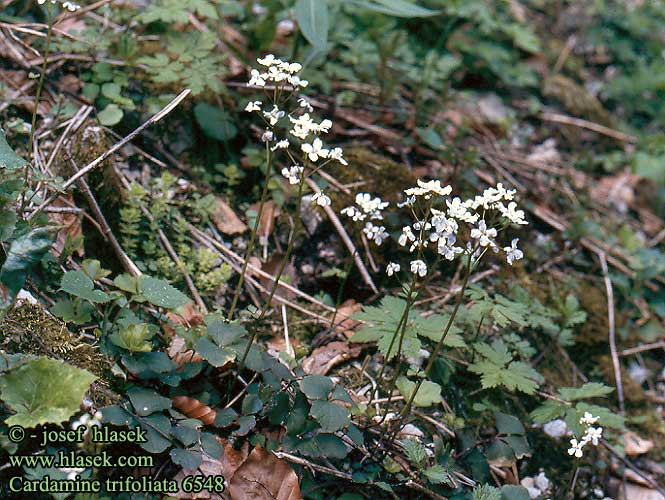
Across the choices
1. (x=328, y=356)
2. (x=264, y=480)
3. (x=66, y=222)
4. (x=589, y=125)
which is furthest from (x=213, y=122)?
(x=589, y=125)

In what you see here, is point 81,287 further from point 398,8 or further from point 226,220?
point 398,8

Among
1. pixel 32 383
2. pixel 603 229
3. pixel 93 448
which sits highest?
pixel 32 383

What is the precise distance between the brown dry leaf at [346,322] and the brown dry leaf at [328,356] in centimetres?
5

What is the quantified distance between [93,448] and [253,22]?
2.27 meters

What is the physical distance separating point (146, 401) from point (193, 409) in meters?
0.18

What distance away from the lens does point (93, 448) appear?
1.70 meters

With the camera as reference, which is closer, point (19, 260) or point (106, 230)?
point (19, 260)

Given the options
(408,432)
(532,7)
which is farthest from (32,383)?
Answer: (532,7)

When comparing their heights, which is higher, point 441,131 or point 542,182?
point 441,131

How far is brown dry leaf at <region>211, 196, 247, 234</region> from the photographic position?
2.74 metres

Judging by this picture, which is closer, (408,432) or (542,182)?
(408,432)

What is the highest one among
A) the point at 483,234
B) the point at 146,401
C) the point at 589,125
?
the point at 483,234

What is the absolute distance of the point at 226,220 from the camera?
2.76 m

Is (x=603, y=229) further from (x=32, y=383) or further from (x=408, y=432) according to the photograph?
(x=32, y=383)
